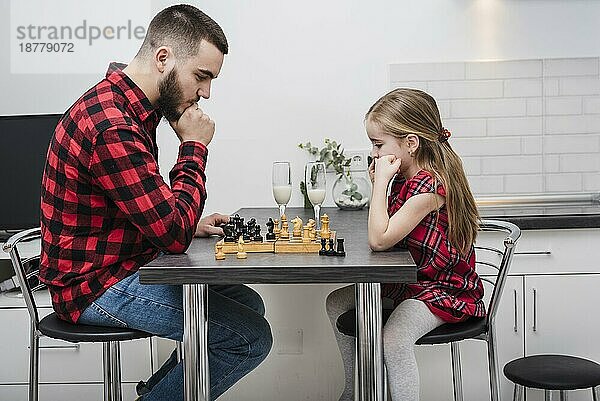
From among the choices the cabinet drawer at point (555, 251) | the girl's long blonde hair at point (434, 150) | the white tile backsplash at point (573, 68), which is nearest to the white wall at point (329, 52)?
the white tile backsplash at point (573, 68)

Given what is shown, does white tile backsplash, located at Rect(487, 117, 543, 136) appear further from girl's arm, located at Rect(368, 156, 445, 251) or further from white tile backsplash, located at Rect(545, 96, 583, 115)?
girl's arm, located at Rect(368, 156, 445, 251)

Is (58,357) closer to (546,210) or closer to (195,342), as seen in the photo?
(195,342)

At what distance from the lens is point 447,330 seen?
2.70 m

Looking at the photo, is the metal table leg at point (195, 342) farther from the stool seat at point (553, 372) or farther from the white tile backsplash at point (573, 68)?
the white tile backsplash at point (573, 68)

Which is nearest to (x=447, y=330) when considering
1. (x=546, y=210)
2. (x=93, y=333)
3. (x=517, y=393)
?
(x=517, y=393)

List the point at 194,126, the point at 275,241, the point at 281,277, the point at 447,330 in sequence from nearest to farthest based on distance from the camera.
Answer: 1. the point at 281,277
2. the point at 275,241
3. the point at 194,126
4. the point at 447,330

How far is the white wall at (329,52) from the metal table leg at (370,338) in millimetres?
1808

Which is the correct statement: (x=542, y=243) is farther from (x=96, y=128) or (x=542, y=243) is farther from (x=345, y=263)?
(x=96, y=128)

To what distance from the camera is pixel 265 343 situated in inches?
104

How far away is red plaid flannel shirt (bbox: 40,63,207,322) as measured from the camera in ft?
7.75

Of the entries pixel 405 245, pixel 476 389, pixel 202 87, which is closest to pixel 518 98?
pixel 476 389

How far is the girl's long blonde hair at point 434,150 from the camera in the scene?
2.76m

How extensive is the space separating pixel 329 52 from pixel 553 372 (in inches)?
65.5

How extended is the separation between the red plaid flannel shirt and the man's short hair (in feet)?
0.48
